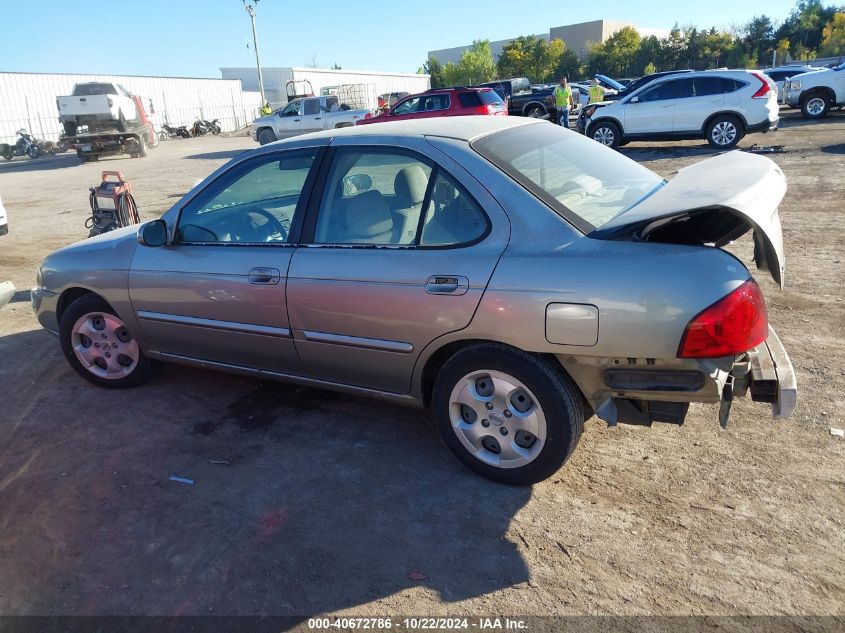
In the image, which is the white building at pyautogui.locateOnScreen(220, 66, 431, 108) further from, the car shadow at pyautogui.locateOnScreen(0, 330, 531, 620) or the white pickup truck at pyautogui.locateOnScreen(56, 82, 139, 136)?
the car shadow at pyautogui.locateOnScreen(0, 330, 531, 620)

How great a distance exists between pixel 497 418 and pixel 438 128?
1.59 meters

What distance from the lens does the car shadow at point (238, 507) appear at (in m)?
2.75

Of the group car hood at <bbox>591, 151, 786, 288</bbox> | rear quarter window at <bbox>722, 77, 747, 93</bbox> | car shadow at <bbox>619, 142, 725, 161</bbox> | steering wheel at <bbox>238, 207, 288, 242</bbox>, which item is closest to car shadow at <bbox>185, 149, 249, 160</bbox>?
car shadow at <bbox>619, 142, 725, 161</bbox>

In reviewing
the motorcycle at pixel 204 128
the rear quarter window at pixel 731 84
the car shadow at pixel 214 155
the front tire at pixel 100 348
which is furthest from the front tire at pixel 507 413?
the motorcycle at pixel 204 128

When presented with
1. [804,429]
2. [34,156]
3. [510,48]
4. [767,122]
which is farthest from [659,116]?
[510,48]

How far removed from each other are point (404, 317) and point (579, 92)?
3110cm

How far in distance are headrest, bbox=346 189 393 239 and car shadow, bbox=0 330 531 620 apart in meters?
1.20

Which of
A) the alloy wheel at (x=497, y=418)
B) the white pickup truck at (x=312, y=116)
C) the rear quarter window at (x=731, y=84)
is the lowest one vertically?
the alloy wheel at (x=497, y=418)

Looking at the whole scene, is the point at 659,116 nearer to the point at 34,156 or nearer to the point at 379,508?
the point at 379,508

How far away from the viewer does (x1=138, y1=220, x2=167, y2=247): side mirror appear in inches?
161

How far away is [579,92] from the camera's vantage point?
31.5 metres

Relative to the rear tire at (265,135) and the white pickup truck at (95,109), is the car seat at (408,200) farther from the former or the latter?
the white pickup truck at (95,109)

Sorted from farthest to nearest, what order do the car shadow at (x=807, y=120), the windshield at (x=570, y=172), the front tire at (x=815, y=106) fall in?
the front tire at (x=815, y=106)
the car shadow at (x=807, y=120)
the windshield at (x=570, y=172)

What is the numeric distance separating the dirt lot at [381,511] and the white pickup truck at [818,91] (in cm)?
1988
